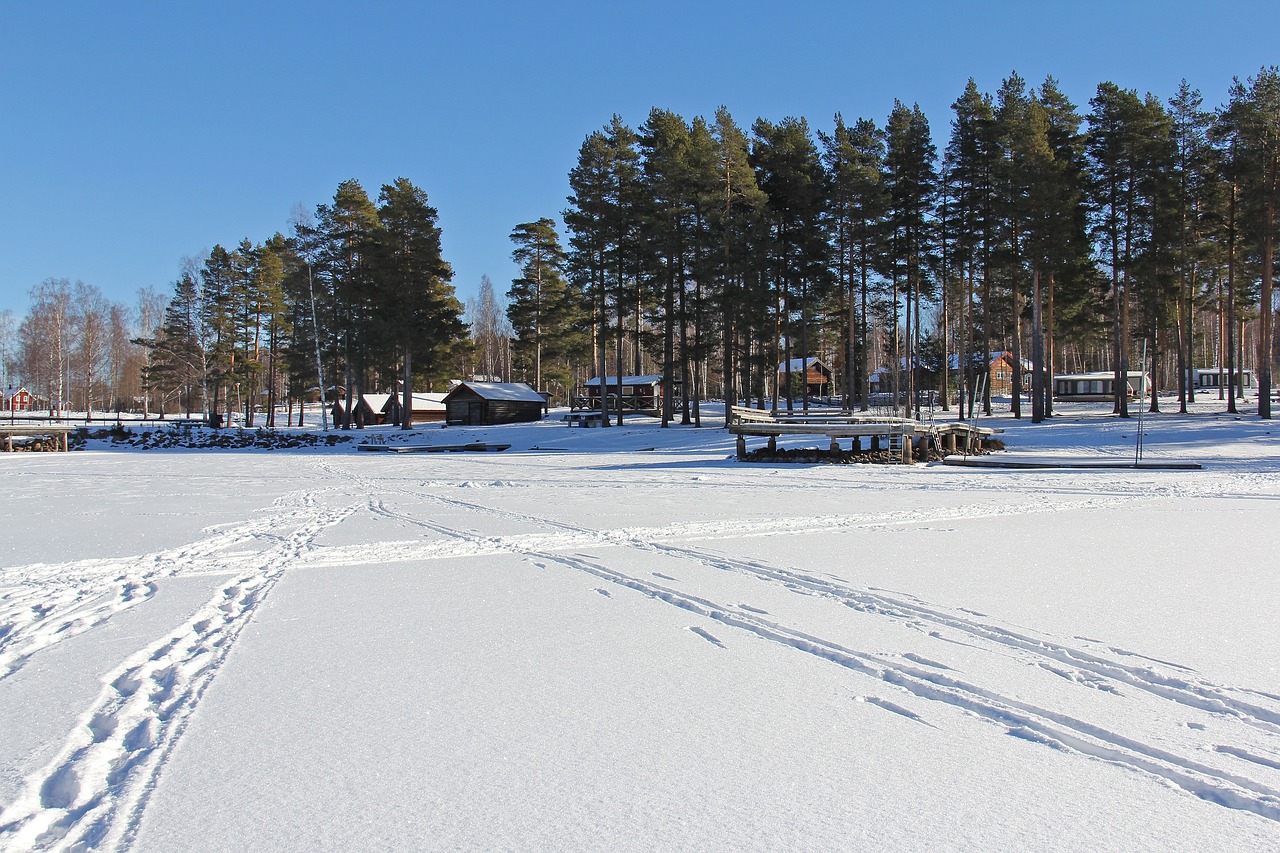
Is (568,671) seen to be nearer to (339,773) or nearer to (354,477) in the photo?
(339,773)

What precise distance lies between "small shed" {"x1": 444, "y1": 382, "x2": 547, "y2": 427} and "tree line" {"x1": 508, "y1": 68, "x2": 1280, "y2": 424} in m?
13.2

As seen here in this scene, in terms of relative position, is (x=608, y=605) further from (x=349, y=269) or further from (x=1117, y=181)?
(x=349, y=269)

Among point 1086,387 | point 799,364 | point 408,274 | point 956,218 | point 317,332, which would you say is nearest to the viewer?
point 956,218

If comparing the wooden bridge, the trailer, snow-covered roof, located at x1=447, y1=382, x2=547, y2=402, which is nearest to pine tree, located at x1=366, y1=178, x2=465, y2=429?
snow-covered roof, located at x1=447, y1=382, x2=547, y2=402

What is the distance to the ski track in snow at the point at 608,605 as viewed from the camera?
9.34ft

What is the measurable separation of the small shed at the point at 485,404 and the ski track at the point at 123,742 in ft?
142

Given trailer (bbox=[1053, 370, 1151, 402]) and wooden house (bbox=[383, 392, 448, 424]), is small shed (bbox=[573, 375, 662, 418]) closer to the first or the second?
wooden house (bbox=[383, 392, 448, 424])

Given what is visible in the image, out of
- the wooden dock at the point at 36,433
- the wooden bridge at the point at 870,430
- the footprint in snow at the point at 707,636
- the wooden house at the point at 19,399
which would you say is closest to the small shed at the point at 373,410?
the wooden dock at the point at 36,433

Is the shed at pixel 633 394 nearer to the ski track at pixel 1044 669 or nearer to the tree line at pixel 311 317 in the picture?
the tree line at pixel 311 317

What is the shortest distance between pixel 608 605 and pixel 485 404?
146ft

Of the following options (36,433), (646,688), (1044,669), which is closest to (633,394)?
(36,433)

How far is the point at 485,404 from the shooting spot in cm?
4906

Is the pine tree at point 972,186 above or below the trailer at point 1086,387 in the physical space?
above

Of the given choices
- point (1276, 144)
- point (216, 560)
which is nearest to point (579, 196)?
point (1276, 144)
